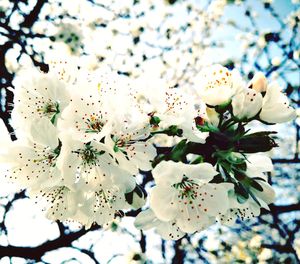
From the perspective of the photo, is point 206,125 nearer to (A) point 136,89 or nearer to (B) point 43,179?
(A) point 136,89

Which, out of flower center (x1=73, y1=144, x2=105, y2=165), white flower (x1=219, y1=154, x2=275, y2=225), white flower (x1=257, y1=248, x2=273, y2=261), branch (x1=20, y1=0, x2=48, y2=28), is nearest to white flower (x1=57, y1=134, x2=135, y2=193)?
flower center (x1=73, y1=144, x2=105, y2=165)

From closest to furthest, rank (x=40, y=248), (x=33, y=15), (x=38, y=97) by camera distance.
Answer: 1. (x=38, y=97)
2. (x=40, y=248)
3. (x=33, y=15)

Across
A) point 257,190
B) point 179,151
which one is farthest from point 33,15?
point 257,190

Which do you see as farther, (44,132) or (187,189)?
(187,189)

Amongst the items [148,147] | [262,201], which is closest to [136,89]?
[148,147]

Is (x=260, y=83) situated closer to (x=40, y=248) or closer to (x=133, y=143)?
(x=133, y=143)

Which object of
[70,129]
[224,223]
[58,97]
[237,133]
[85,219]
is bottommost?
[224,223]

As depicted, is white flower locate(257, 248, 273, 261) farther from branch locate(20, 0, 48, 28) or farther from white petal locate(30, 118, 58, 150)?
white petal locate(30, 118, 58, 150)
